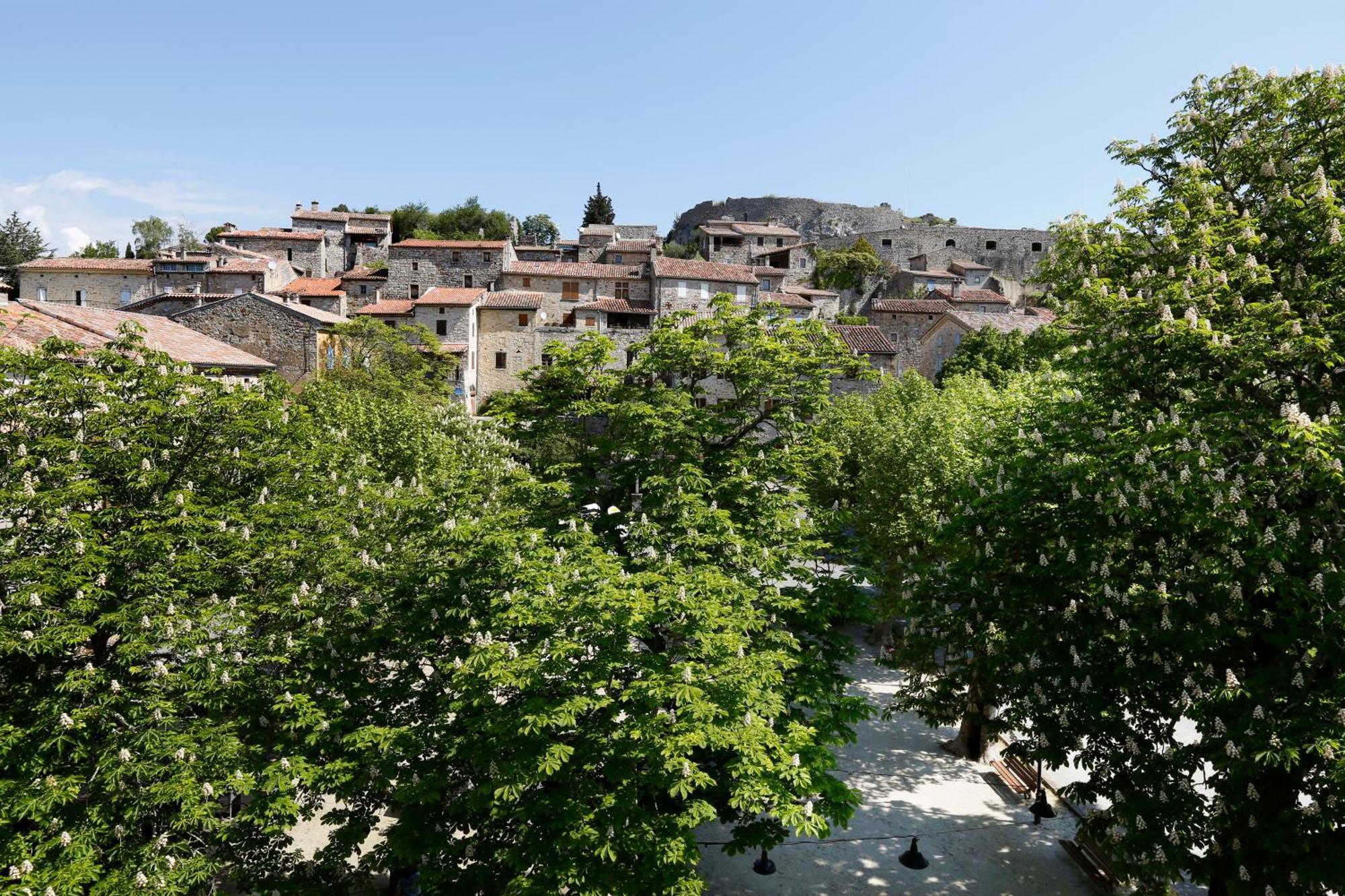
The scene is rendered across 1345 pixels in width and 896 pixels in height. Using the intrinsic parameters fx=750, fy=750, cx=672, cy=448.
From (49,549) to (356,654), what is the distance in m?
4.36

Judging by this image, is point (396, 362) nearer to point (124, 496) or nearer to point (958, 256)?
point (124, 496)

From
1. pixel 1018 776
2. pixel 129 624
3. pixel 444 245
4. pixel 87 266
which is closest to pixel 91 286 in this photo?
pixel 87 266

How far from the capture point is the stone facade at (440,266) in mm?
59781

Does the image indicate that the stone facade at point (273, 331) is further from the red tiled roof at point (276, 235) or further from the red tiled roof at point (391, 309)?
the red tiled roof at point (276, 235)

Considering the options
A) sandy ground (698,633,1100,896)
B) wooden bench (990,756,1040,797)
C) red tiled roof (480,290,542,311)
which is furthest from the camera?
red tiled roof (480,290,542,311)

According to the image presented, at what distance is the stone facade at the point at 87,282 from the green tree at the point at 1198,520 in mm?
67999

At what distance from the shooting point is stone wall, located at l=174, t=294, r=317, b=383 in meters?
39.7

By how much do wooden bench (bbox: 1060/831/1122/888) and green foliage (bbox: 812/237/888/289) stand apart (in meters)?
67.4

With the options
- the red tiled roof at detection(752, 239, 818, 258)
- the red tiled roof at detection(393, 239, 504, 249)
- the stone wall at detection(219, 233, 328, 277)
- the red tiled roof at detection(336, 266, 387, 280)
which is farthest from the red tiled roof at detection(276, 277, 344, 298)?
the red tiled roof at detection(752, 239, 818, 258)

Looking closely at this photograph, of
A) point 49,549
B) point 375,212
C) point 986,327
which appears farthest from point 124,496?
point 375,212

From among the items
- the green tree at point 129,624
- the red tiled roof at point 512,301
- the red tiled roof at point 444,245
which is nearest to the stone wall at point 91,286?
the red tiled roof at point 444,245

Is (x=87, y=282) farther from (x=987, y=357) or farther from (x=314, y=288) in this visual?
(x=987, y=357)

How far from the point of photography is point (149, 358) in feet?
41.2

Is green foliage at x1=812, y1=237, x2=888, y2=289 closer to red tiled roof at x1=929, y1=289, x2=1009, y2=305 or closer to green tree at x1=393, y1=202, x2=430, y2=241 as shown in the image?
red tiled roof at x1=929, y1=289, x2=1009, y2=305
